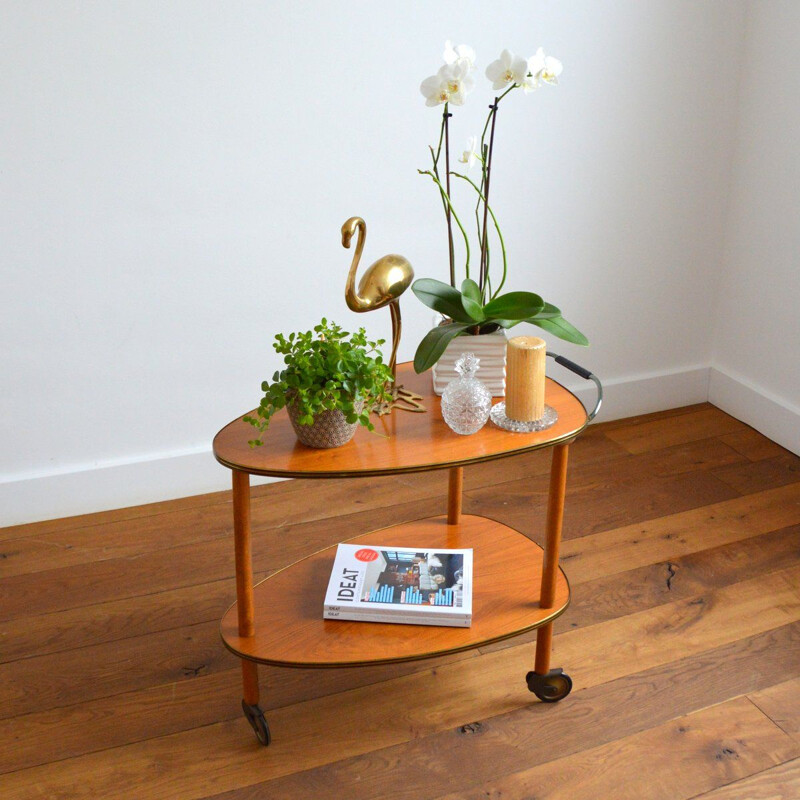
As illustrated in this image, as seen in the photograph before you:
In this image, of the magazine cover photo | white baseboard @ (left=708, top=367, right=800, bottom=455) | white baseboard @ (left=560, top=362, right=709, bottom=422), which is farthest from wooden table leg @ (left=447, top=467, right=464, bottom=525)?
white baseboard @ (left=708, top=367, right=800, bottom=455)

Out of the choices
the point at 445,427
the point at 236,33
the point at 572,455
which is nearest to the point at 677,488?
the point at 572,455

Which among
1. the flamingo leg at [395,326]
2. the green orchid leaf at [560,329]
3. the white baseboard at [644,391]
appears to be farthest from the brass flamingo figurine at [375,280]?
the white baseboard at [644,391]

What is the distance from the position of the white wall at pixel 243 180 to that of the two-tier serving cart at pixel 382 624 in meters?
0.76

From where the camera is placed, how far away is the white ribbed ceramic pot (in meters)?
1.68

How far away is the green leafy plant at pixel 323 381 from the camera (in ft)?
4.88

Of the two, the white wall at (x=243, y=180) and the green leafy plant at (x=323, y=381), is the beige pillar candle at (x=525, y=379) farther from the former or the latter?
the white wall at (x=243, y=180)

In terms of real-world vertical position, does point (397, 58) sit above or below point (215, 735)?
above

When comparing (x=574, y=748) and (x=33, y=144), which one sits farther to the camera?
(x=33, y=144)

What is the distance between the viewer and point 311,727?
5.76 feet

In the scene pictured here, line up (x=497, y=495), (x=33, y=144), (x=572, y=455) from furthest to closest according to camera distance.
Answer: (x=572, y=455) < (x=497, y=495) < (x=33, y=144)

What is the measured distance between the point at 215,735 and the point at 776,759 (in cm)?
103

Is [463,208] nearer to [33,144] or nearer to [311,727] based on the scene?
[33,144]

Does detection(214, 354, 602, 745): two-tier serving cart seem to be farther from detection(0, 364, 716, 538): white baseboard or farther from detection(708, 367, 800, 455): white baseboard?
detection(708, 367, 800, 455): white baseboard

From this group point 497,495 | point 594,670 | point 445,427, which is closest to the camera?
point 445,427
